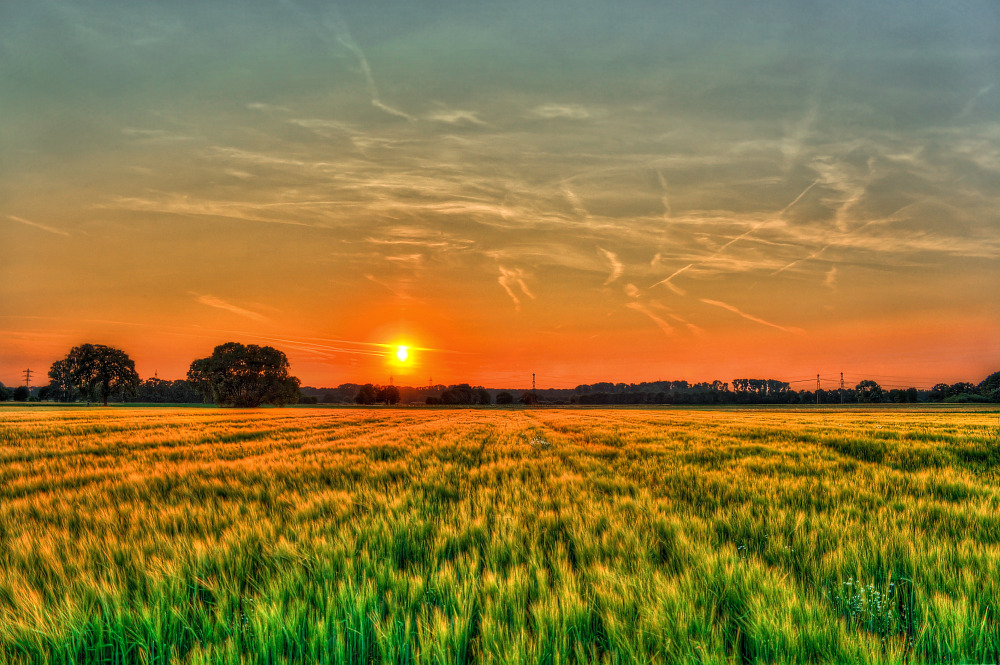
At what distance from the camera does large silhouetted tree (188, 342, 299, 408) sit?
90188mm

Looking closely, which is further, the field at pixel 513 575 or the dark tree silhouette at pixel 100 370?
the dark tree silhouette at pixel 100 370

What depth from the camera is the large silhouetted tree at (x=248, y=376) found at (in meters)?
90.2

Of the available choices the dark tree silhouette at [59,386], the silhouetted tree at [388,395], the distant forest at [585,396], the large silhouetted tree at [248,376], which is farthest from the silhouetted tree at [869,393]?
the dark tree silhouette at [59,386]

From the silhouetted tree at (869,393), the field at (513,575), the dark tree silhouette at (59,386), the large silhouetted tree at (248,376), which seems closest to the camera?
the field at (513,575)

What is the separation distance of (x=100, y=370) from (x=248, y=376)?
3553 centimetres

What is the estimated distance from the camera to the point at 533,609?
2453 millimetres

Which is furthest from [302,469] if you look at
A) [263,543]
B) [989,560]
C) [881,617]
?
[989,560]

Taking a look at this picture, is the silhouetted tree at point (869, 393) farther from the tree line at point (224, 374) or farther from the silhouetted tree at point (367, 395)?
the tree line at point (224, 374)

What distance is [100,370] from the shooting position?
311 feet

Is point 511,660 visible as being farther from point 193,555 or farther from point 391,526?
point 193,555

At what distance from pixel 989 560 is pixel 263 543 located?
6.01 meters

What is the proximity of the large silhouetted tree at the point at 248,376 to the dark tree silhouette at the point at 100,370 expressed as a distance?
2085cm

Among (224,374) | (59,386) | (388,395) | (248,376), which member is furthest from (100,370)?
(388,395)

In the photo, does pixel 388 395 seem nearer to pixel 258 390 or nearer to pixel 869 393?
pixel 258 390
